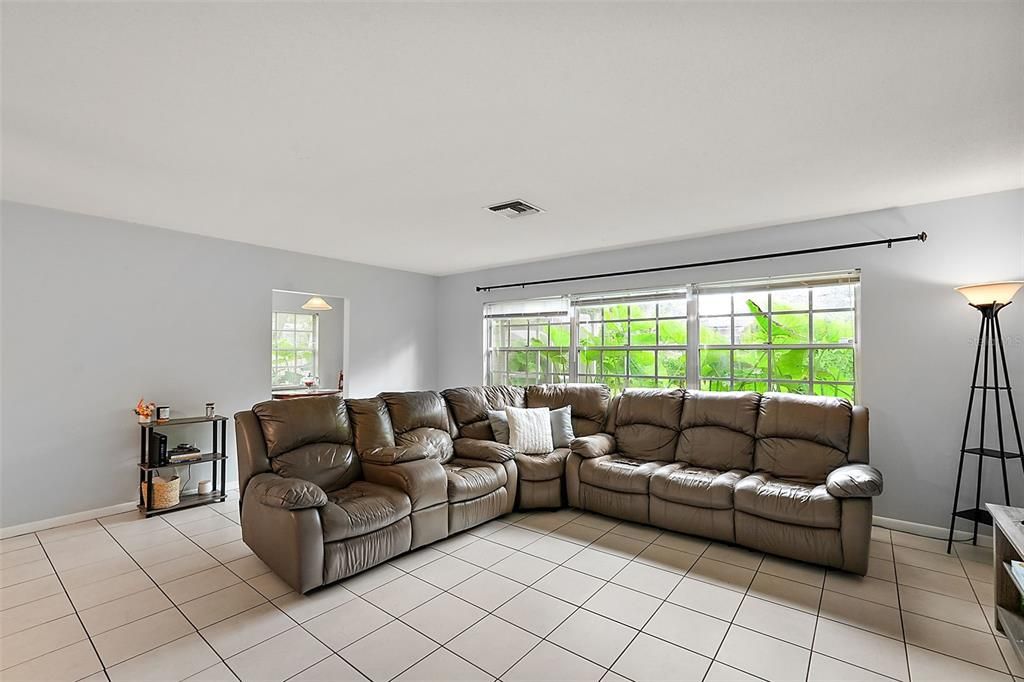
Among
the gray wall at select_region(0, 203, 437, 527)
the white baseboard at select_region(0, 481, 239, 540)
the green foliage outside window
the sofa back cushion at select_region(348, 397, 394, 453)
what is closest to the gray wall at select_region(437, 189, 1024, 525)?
the green foliage outside window

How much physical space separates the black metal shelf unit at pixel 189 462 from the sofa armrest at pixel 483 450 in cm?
222

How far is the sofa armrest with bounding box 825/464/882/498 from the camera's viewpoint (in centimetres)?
292

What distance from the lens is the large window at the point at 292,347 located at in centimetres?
795

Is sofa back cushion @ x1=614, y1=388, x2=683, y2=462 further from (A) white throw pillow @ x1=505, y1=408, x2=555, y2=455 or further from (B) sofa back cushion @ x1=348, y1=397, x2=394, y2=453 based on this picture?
(B) sofa back cushion @ x1=348, y1=397, x2=394, y2=453

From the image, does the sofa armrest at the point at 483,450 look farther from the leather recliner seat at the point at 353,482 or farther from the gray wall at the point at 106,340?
the gray wall at the point at 106,340

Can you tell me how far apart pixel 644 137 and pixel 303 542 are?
9.35 ft

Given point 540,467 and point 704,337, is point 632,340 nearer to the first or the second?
point 704,337

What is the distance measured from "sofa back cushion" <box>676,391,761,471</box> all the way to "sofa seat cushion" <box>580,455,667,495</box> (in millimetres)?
302

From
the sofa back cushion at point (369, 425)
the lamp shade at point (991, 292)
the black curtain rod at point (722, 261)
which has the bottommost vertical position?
the sofa back cushion at point (369, 425)

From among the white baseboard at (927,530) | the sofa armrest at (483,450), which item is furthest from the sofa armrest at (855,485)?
the sofa armrest at (483,450)

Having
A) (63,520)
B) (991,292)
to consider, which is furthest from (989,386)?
(63,520)

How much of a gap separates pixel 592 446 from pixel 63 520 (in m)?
4.34

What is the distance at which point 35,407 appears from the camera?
148 inches

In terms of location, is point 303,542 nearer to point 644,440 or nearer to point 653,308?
point 644,440
